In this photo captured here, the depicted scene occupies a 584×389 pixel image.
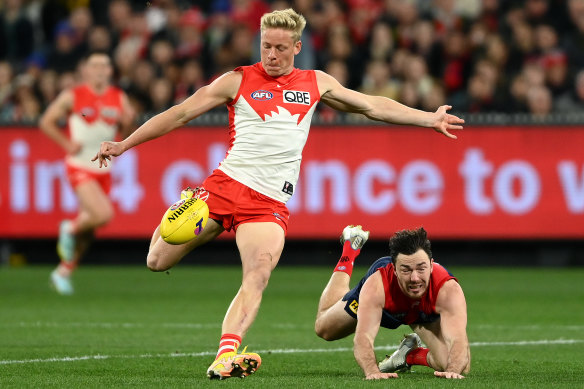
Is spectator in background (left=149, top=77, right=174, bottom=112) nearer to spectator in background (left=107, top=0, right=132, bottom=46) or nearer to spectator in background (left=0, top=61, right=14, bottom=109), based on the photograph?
spectator in background (left=107, top=0, right=132, bottom=46)

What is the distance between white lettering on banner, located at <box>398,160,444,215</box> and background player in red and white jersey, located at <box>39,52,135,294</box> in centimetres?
446

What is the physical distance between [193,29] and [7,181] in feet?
12.9

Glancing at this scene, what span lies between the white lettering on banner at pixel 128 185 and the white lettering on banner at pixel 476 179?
470 cm

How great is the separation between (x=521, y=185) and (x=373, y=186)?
210 cm

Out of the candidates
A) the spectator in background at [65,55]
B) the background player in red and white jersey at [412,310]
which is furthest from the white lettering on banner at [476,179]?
the background player in red and white jersey at [412,310]

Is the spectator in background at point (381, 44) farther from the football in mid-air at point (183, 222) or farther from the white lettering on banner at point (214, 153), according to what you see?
the football in mid-air at point (183, 222)

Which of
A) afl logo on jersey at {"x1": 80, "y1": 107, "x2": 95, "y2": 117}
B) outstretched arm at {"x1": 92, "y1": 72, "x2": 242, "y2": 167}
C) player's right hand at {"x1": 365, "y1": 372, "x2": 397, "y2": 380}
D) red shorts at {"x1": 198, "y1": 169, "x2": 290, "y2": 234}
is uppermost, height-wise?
outstretched arm at {"x1": 92, "y1": 72, "x2": 242, "y2": 167}

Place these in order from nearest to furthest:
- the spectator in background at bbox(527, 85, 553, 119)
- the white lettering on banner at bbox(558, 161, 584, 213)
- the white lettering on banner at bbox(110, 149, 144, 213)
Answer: the white lettering on banner at bbox(558, 161, 584, 213) → the spectator in background at bbox(527, 85, 553, 119) → the white lettering on banner at bbox(110, 149, 144, 213)

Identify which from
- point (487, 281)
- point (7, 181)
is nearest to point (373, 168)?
point (487, 281)

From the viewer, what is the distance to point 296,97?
29.8ft

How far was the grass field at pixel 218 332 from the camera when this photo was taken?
8648 mm

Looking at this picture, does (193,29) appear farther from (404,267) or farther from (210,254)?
(404,267)

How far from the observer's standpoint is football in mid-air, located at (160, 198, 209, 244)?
8.76 metres

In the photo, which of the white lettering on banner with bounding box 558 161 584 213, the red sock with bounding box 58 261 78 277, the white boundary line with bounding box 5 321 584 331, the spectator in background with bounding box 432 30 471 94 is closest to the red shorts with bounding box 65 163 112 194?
the red sock with bounding box 58 261 78 277
